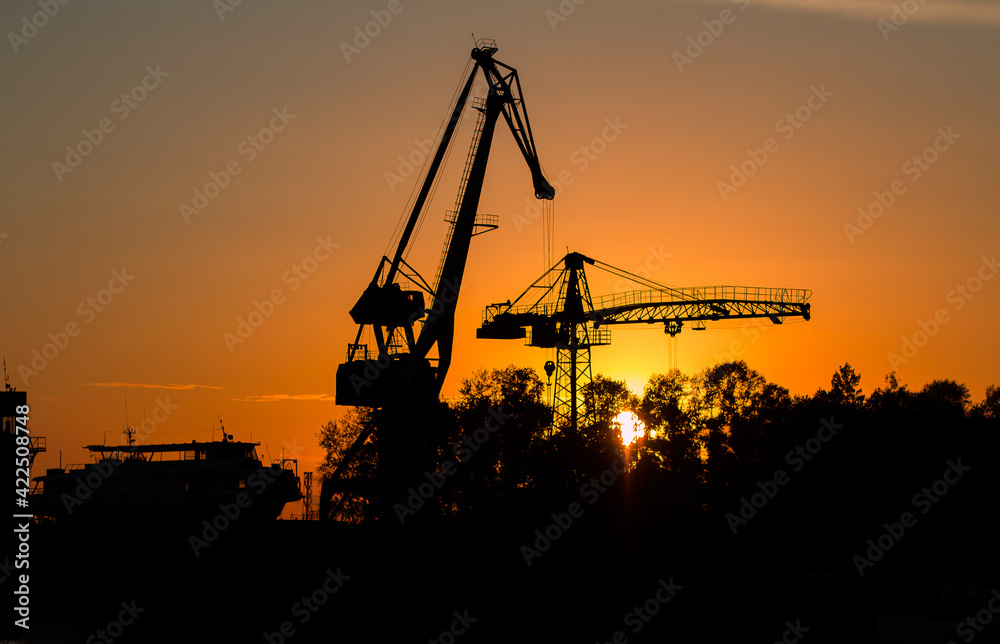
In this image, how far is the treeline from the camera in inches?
2972

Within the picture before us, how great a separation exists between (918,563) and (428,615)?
27188mm

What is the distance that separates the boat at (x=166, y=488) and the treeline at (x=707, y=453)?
642cm

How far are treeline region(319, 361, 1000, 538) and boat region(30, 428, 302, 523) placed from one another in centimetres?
642

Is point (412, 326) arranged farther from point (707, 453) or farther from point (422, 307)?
point (707, 453)

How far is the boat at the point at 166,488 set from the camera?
80.9 m

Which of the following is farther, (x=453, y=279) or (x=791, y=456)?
(x=791, y=456)

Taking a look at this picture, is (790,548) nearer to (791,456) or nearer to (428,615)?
(791,456)

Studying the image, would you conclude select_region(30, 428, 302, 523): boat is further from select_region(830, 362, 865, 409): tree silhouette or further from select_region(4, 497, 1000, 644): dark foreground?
select_region(830, 362, 865, 409): tree silhouette

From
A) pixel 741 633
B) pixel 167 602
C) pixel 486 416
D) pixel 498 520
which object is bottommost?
pixel 741 633

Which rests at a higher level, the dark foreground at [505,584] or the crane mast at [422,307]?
the crane mast at [422,307]

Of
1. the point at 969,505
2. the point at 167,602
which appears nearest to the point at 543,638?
the point at 167,602

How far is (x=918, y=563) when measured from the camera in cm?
5903

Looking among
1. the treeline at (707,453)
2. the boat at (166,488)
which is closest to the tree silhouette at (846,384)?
the treeline at (707,453)

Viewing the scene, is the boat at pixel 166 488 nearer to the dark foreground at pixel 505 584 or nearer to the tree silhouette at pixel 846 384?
the dark foreground at pixel 505 584
